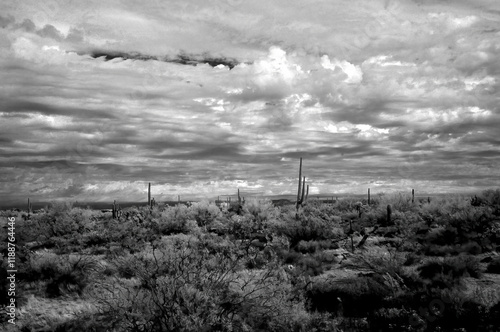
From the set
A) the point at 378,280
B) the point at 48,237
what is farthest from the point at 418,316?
the point at 48,237

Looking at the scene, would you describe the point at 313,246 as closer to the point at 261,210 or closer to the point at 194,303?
the point at 194,303

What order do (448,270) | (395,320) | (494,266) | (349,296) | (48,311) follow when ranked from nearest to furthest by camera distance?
(395,320)
(48,311)
(349,296)
(448,270)
(494,266)

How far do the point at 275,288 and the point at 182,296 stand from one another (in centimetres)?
260

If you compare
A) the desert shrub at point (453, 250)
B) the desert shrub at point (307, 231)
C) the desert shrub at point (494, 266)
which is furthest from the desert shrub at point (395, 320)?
the desert shrub at point (307, 231)

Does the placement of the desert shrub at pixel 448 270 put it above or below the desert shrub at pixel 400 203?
below

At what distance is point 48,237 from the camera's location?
22734 millimetres

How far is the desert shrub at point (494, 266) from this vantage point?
1355cm

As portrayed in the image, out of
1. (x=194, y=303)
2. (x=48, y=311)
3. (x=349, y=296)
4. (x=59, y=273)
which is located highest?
(x=194, y=303)

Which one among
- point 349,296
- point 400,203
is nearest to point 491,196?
point 400,203

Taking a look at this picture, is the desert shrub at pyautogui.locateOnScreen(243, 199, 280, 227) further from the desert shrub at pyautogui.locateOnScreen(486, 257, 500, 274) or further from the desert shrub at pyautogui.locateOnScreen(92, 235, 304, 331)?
the desert shrub at pyautogui.locateOnScreen(92, 235, 304, 331)

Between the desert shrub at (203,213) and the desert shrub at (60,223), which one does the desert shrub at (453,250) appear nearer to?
the desert shrub at (203,213)

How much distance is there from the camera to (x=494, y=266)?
45.2ft

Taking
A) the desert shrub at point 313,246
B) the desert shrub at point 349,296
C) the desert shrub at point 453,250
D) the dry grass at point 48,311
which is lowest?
the dry grass at point 48,311

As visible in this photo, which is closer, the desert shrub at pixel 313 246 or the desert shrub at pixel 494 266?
the desert shrub at pixel 494 266
